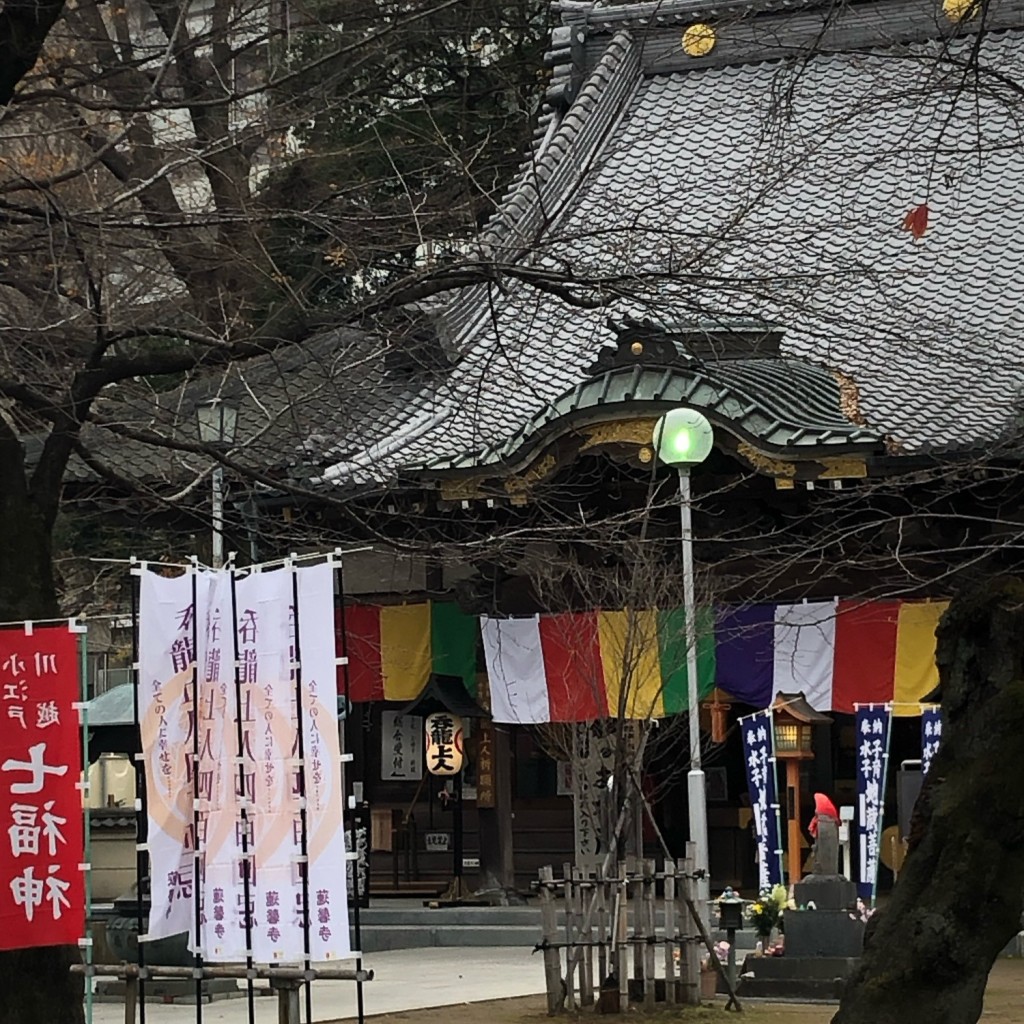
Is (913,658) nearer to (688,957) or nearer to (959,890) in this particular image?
(688,957)

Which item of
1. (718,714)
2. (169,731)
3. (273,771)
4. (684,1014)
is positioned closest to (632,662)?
(718,714)

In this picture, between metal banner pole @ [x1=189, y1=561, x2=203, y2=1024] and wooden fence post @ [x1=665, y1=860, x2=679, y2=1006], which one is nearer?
metal banner pole @ [x1=189, y1=561, x2=203, y2=1024]

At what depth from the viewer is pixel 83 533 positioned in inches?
920

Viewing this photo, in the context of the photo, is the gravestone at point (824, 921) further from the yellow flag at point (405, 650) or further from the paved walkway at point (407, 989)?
the yellow flag at point (405, 650)

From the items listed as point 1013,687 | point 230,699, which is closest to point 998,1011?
point 230,699

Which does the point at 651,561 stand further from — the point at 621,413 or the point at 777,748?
the point at 777,748

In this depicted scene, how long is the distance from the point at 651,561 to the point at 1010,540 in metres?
8.57

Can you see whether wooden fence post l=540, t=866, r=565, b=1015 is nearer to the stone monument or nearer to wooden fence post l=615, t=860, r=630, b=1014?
wooden fence post l=615, t=860, r=630, b=1014

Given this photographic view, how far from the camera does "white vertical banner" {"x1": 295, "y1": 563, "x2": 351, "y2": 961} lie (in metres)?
9.34

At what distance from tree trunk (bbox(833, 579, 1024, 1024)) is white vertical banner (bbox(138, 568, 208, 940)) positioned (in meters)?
4.16

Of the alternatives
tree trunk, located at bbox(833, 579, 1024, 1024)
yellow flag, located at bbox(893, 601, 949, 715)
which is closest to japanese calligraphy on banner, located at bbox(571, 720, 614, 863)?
yellow flag, located at bbox(893, 601, 949, 715)

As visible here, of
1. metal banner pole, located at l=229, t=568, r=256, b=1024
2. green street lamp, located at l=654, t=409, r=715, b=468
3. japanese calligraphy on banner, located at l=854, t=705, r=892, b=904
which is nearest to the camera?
metal banner pole, located at l=229, t=568, r=256, b=1024

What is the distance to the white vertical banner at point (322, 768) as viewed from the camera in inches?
368

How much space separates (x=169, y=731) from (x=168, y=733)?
0.01 metres
